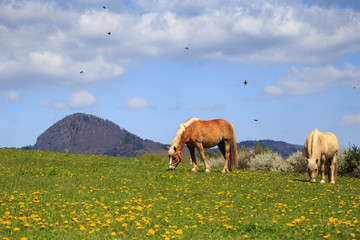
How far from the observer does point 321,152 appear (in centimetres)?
2109

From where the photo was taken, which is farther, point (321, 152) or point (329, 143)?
point (329, 143)

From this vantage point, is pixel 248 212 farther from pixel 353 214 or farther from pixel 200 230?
pixel 353 214

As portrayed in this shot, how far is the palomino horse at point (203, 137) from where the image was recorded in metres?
22.4

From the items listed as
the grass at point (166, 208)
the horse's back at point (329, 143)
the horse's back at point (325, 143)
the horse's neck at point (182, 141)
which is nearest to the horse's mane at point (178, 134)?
the horse's neck at point (182, 141)

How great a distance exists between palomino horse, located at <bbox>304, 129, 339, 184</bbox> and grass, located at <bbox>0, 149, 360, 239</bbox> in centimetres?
132

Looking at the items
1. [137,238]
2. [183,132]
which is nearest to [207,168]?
[183,132]

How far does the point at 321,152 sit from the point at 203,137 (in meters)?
7.31

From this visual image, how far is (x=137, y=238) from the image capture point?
29.4ft

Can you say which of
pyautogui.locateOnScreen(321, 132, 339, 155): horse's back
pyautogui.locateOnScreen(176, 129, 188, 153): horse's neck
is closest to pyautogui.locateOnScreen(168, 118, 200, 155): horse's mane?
pyautogui.locateOnScreen(176, 129, 188, 153): horse's neck

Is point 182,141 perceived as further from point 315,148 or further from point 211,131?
point 315,148

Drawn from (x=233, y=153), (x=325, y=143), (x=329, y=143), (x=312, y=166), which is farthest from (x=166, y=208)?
(x=329, y=143)

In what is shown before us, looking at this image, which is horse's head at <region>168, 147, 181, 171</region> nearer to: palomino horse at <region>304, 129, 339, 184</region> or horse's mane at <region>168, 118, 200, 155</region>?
horse's mane at <region>168, 118, 200, 155</region>

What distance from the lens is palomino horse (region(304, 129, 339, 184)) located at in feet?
67.3

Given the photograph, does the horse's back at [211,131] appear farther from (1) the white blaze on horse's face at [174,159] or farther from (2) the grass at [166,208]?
(2) the grass at [166,208]
